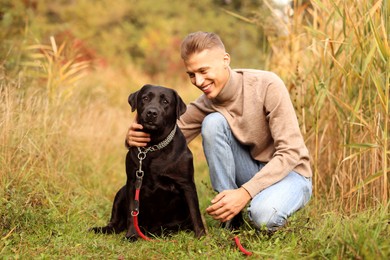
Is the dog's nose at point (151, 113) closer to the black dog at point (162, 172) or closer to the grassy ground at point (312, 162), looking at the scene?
the black dog at point (162, 172)

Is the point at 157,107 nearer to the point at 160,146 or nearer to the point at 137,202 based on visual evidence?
the point at 160,146

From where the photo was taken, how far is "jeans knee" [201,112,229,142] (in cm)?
329

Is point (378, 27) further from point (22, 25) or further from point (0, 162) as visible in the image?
point (22, 25)

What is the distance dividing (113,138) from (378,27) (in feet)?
11.6

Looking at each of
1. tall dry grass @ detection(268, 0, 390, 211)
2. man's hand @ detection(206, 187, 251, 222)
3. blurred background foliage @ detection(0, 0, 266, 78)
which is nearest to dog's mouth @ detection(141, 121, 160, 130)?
man's hand @ detection(206, 187, 251, 222)

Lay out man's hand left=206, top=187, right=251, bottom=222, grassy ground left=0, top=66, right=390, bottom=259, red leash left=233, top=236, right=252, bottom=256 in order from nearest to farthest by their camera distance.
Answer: grassy ground left=0, top=66, right=390, bottom=259
red leash left=233, top=236, right=252, bottom=256
man's hand left=206, top=187, right=251, bottom=222

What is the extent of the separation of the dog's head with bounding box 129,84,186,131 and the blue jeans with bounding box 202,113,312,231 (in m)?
0.22

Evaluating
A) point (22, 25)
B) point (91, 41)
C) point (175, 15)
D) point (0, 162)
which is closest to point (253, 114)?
point (0, 162)

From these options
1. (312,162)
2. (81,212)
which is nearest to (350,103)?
(312,162)

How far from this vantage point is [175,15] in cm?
1645

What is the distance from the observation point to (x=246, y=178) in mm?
3500

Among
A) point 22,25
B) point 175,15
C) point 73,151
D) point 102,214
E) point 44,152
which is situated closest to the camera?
point 102,214

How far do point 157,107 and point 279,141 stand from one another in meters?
0.80

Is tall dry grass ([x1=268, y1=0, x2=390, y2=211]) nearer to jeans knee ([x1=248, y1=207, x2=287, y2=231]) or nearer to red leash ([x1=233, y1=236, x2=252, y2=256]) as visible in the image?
jeans knee ([x1=248, y1=207, x2=287, y2=231])
